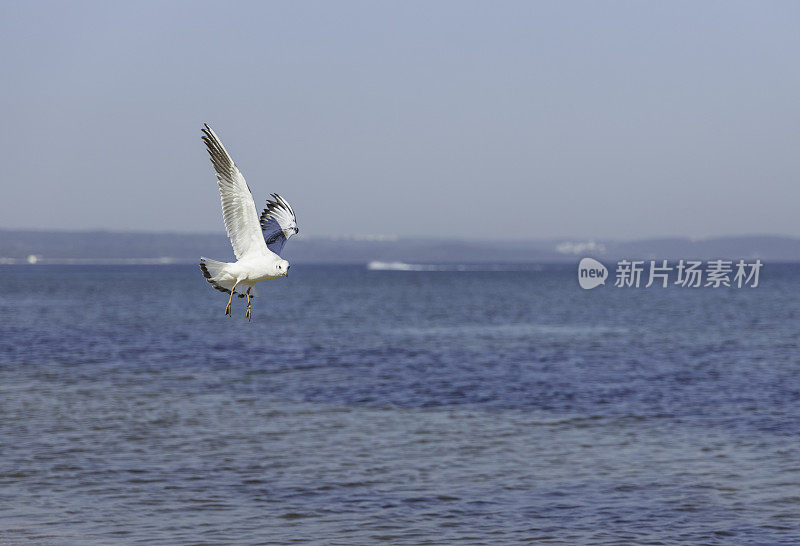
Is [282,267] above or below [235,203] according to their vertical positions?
below

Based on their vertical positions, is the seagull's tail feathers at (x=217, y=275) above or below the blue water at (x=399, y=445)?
above

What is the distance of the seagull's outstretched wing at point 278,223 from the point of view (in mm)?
9578

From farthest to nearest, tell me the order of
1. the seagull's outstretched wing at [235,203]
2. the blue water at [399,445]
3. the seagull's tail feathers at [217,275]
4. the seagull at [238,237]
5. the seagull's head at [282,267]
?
the blue water at [399,445]
the seagull's outstretched wing at [235,203]
the seagull's tail feathers at [217,275]
the seagull at [238,237]
the seagull's head at [282,267]

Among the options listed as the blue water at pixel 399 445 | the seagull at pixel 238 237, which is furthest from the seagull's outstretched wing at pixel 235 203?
the blue water at pixel 399 445

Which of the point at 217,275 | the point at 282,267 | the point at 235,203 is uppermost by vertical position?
the point at 235,203

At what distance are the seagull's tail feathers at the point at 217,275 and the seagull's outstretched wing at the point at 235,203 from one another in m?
0.20

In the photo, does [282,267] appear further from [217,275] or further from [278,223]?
[278,223]

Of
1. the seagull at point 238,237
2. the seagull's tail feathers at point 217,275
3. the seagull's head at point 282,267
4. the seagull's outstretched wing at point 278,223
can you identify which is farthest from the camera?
the seagull's outstretched wing at point 278,223

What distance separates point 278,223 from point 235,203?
1373mm

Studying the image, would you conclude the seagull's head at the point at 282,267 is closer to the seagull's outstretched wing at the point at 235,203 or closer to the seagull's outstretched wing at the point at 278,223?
the seagull's outstretched wing at the point at 235,203

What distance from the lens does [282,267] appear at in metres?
7.02

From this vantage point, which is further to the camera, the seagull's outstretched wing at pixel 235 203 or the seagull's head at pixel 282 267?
the seagull's outstretched wing at pixel 235 203

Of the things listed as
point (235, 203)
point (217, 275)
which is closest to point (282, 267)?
point (217, 275)

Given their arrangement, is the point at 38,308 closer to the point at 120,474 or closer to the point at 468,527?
the point at 120,474
